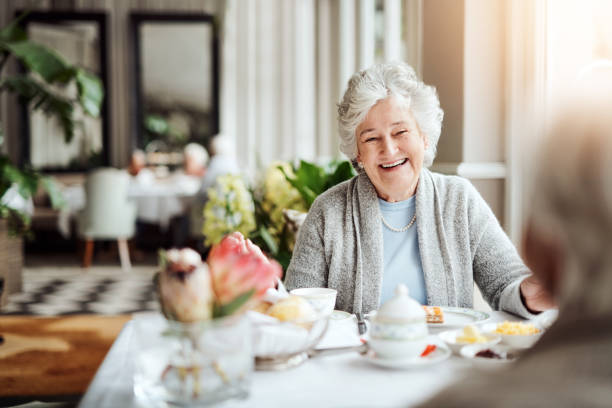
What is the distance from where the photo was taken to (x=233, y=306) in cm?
89

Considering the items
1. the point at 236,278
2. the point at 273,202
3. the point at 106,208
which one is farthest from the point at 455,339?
the point at 106,208

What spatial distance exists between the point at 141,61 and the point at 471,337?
8.40 meters

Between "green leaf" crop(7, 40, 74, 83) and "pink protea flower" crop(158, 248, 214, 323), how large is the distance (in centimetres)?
383

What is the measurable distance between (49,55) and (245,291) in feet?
13.3

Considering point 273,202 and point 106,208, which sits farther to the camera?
point 106,208

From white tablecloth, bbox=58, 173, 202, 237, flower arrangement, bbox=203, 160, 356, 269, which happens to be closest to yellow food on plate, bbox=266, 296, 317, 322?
flower arrangement, bbox=203, 160, 356, 269

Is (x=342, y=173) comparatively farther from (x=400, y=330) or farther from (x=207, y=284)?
(x=207, y=284)

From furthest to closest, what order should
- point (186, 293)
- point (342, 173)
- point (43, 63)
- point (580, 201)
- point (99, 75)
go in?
point (99, 75)
point (43, 63)
point (342, 173)
point (186, 293)
point (580, 201)

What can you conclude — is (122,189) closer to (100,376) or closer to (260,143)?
(260,143)

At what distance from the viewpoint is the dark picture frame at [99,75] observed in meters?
8.70

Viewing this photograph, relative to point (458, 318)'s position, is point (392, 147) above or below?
above

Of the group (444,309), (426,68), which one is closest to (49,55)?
(426,68)

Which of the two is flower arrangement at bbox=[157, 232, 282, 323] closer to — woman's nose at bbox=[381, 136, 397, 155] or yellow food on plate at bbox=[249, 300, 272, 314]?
yellow food on plate at bbox=[249, 300, 272, 314]

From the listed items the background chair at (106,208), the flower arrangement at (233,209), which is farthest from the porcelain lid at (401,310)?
the background chair at (106,208)
